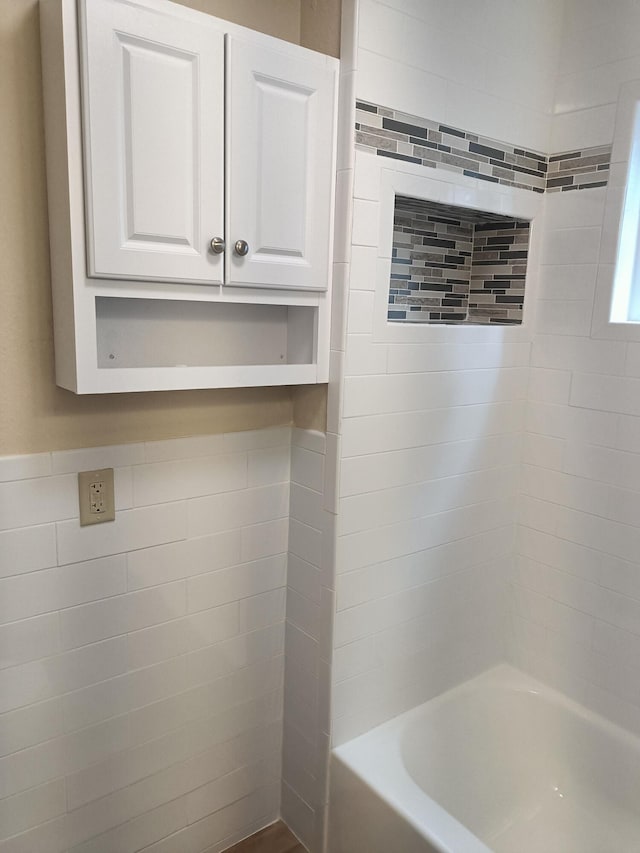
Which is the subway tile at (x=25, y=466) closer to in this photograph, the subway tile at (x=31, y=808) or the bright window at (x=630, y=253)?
the subway tile at (x=31, y=808)

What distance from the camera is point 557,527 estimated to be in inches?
79.0

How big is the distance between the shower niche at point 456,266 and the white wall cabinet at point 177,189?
448 millimetres

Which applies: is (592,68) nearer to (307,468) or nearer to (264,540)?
(307,468)

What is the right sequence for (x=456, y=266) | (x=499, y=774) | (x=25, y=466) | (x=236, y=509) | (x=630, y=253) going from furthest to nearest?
(x=456, y=266) < (x=499, y=774) < (x=630, y=253) < (x=236, y=509) < (x=25, y=466)

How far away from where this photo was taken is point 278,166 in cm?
140

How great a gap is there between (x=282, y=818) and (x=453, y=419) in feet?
4.41

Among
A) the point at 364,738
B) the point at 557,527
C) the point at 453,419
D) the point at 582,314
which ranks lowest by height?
the point at 364,738

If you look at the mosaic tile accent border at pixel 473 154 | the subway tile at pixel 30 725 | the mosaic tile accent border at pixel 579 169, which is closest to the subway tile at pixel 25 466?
the subway tile at pixel 30 725

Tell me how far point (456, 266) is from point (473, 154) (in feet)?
1.33

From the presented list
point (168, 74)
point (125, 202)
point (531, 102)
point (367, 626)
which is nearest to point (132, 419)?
point (125, 202)

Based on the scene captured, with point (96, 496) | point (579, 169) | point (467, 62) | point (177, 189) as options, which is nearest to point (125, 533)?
point (96, 496)

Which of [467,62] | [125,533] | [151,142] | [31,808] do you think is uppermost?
[467,62]

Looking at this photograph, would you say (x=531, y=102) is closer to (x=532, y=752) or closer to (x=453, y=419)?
(x=453, y=419)

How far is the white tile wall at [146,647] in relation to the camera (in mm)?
1399
